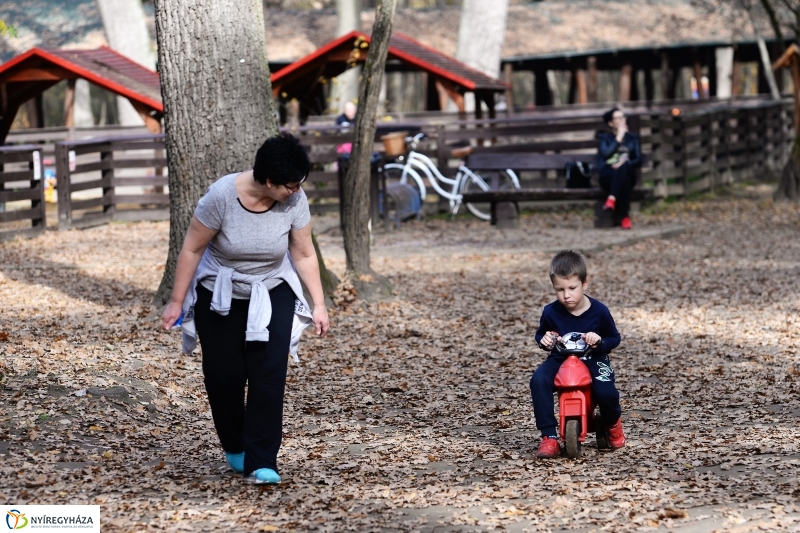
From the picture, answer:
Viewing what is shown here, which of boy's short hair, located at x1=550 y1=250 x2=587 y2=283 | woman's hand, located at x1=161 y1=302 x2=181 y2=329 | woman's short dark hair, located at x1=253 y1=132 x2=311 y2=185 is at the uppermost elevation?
woman's short dark hair, located at x1=253 y1=132 x2=311 y2=185

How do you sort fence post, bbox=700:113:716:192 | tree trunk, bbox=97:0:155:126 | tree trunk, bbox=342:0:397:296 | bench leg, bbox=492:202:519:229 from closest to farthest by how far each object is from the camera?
tree trunk, bbox=342:0:397:296
bench leg, bbox=492:202:519:229
fence post, bbox=700:113:716:192
tree trunk, bbox=97:0:155:126

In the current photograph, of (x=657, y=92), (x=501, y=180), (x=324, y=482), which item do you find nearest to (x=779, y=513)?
(x=324, y=482)

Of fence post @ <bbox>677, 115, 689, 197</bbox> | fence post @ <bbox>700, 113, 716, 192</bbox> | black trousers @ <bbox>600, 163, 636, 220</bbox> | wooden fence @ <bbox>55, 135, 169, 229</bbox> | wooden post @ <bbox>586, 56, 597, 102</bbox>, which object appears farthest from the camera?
wooden post @ <bbox>586, 56, 597, 102</bbox>

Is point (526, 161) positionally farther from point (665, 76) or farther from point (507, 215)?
point (665, 76)

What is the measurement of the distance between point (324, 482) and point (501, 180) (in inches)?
565

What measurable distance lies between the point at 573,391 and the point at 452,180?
43.7ft

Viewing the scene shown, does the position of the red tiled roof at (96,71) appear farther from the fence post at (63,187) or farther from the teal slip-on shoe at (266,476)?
the teal slip-on shoe at (266,476)

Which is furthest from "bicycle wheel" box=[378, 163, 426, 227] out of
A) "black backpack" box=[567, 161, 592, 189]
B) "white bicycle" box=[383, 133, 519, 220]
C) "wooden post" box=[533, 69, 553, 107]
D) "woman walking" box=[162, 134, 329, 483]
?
"wooden post" box=[533, 69, 553, 107]

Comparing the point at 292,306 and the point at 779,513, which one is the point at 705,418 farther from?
the point at 292,306

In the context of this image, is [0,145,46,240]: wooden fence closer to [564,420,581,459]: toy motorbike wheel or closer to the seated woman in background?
the seated woman in background

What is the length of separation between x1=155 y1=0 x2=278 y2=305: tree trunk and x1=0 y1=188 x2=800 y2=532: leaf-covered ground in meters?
1.27

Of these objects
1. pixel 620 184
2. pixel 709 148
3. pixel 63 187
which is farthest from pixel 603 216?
pixel 63 187

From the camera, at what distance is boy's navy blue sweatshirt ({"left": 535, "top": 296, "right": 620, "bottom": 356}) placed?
6.07 meters

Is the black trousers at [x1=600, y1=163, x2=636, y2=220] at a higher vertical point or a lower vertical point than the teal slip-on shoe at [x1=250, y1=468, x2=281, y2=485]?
higher
